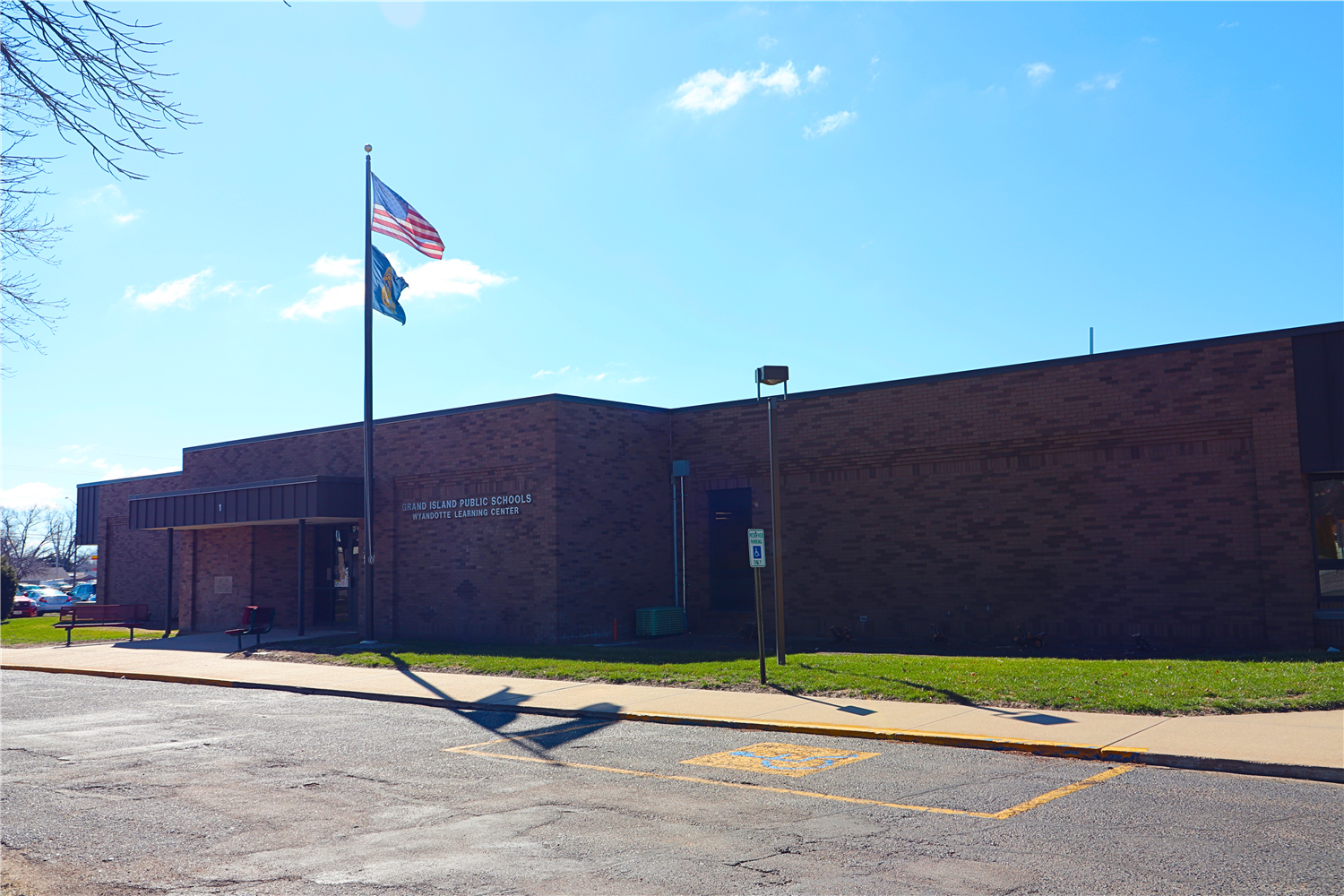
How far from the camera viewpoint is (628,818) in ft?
24.0

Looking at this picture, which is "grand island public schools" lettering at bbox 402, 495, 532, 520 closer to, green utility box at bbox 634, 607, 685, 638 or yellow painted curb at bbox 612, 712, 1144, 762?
green utility box at bbox 634, 607, 685, 638

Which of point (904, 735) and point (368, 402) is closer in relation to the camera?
point (904, 735)

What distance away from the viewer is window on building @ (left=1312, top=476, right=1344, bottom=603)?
1720cm

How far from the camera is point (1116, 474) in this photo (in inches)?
744

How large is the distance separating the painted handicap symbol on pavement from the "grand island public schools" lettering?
13311mm

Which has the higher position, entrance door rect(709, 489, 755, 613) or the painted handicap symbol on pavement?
entrance door rect(709, 489, 755, 613)

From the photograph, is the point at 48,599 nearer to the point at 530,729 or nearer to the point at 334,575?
the point at 334,575

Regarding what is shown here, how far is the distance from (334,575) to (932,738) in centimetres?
2149

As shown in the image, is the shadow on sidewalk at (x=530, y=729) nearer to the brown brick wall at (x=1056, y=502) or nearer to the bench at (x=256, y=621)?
the brown brick wall at (x=1056, y=502)

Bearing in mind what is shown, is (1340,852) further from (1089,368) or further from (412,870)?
(1089,368)

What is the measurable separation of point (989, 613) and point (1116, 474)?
3.50 m

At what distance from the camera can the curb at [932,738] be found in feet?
27.8

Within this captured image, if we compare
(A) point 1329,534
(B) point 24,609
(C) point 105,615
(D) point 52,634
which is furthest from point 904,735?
(B) point 24,609

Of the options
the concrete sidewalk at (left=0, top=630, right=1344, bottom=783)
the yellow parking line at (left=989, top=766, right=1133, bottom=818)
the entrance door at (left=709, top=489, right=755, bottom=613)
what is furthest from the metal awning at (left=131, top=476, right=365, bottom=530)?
the yellow parking line at (left=989, top=766, right=1133, bottom=818)
